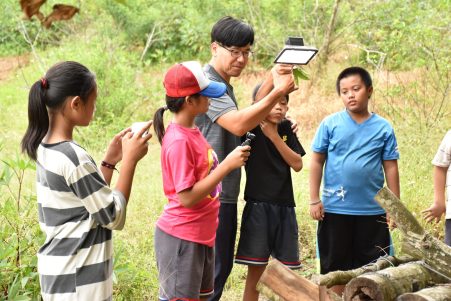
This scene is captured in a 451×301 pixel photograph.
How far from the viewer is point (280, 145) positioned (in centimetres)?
Result: 312

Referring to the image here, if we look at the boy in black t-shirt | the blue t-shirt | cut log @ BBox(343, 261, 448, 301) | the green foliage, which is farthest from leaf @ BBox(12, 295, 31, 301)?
the blue t-shirt

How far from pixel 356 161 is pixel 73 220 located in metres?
1.65

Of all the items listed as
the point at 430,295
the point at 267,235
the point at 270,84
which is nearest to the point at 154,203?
the point at 267,235

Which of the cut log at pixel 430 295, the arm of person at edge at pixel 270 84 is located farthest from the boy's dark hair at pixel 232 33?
the cut log at pixel 430 295

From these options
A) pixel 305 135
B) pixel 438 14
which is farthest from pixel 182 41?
pixel 438 14

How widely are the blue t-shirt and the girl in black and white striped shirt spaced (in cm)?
146

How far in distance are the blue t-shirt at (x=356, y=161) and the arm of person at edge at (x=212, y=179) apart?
93 centimetres

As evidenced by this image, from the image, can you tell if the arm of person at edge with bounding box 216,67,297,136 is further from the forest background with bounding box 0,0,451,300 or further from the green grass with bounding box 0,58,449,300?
the green grass with bounding box 0,58,449,300

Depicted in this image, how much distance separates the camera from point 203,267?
9.08 ft

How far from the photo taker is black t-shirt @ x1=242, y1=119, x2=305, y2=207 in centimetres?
322

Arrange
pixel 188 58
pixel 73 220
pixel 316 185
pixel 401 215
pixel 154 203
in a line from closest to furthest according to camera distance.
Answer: pixel 73 220
pixel 401 215
pixel 316 185
pixel 154 203
pixel 188 58

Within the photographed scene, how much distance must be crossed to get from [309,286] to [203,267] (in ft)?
1.69

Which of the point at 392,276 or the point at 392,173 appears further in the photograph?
the point at 392,173

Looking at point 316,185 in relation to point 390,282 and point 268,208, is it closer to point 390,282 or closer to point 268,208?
point 268,208
